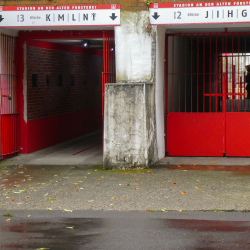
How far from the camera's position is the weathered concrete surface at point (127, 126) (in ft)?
32.0

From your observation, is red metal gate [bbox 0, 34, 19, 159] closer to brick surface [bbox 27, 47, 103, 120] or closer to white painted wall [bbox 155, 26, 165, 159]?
brick surface [bbox 27, 47, 103, 120]

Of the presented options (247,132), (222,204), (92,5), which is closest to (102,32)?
(92,5)

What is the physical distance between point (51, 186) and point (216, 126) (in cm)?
443

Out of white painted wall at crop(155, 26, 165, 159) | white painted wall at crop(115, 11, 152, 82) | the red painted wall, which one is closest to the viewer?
white painted wall at crop(115, 11, 152, 82)

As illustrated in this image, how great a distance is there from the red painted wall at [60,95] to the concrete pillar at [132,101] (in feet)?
9.88

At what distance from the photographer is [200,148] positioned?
444 inches

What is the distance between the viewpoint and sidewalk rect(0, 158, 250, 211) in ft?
23.6

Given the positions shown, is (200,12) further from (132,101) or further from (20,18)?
(20,18)

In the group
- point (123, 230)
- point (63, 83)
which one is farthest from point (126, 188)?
point (63, 83)

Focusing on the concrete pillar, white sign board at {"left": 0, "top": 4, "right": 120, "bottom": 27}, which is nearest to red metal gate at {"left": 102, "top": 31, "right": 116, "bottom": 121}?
the concrete pillar

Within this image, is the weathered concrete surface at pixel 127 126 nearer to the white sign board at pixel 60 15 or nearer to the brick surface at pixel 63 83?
the white sign board at pixel 60 15

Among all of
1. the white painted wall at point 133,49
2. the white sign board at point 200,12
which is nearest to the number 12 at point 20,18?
the white painted wall at point 133,49

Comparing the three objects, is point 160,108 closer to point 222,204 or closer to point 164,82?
point 164,82

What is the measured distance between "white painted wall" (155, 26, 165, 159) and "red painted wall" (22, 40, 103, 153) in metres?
3.35
